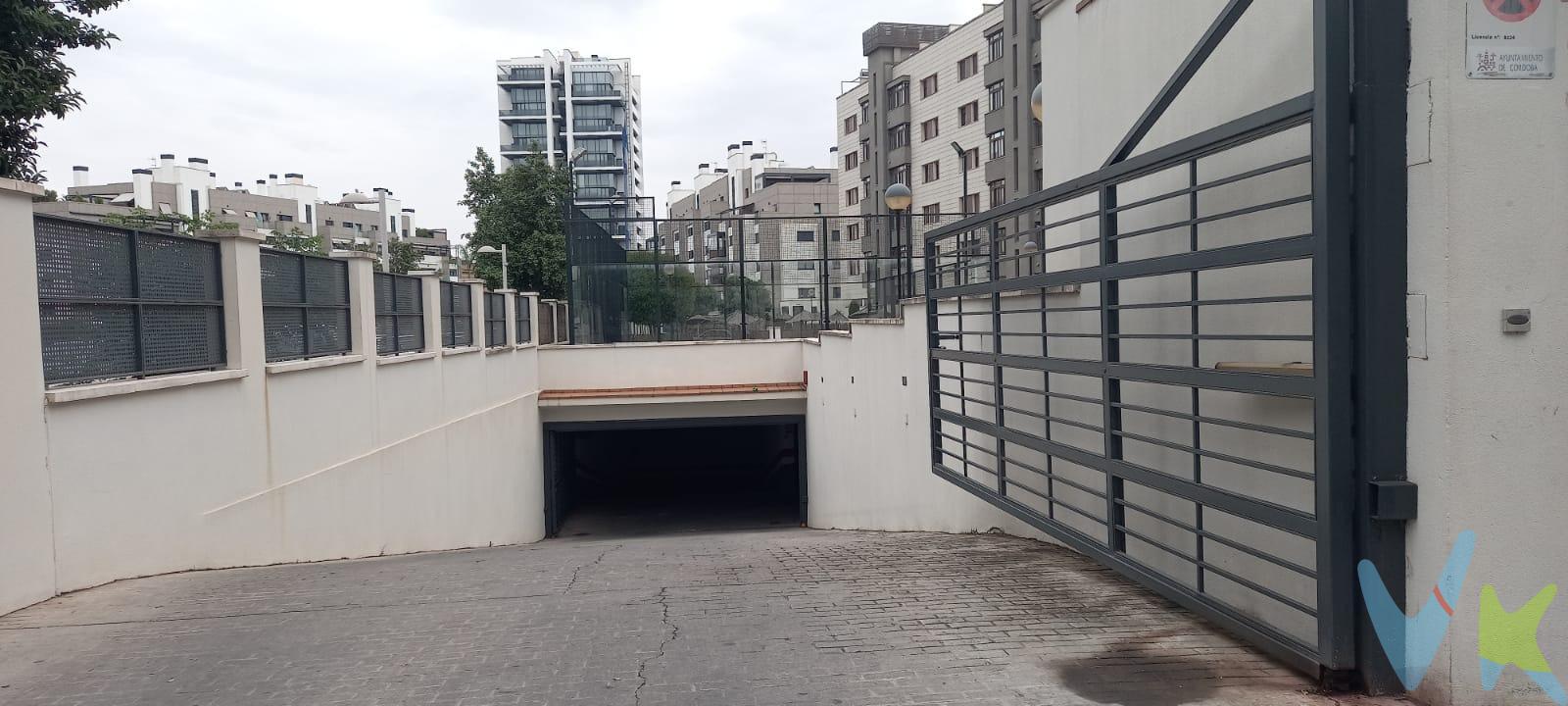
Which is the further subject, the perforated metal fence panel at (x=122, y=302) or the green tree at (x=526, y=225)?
the green tree at (x=526, y=225)

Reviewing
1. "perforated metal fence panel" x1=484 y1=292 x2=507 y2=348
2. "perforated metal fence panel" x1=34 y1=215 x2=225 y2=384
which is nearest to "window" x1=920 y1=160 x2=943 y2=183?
"perforated metal fence panel" x1=484 y1=292 x2=507 y2=348

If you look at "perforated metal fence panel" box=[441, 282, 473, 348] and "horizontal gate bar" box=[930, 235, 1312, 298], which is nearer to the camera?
"horizontal gate bar" box=[930, 235, 1312, 298]

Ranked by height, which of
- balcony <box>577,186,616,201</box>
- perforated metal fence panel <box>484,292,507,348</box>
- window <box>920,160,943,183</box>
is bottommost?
perforated metal fence panel <box>484,292,507,348</box>

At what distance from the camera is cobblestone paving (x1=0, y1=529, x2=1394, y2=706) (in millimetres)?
4895

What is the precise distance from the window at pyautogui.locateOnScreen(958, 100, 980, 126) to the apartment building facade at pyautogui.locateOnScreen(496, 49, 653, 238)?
45.8 metres

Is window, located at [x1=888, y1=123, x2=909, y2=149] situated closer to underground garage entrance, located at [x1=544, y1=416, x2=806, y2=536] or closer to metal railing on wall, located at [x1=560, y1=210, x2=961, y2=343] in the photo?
underground garage entrance, located at [x1=544, y1=416, x2=806, y2=536]

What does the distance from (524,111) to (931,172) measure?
51.8 m

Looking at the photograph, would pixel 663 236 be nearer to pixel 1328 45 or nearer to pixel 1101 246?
pixel 1101 246

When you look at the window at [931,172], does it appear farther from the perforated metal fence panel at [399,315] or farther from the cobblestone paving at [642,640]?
the cobblestone paving at [642,640]

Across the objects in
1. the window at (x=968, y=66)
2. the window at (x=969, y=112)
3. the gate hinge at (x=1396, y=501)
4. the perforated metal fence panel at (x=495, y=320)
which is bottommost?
the gate hinge at (x=1396, y=501)

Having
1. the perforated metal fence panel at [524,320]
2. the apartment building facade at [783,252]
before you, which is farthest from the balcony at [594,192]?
the perforated metal fence panel at [524,320]

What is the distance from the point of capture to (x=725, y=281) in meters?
25.0

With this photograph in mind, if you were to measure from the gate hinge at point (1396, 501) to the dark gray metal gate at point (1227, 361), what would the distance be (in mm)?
119

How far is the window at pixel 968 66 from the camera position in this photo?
151ft
